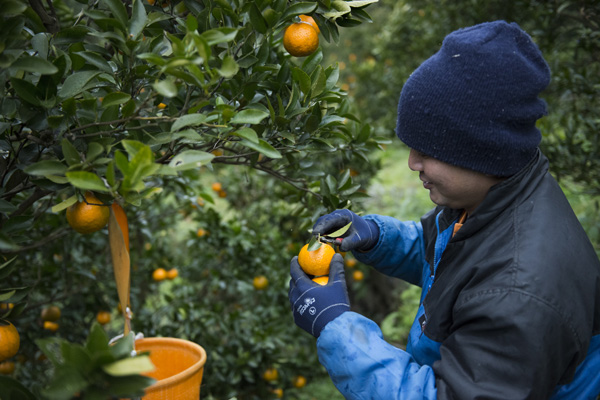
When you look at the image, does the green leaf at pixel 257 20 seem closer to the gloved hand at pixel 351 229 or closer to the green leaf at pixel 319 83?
the green leaf at pixel 319 83

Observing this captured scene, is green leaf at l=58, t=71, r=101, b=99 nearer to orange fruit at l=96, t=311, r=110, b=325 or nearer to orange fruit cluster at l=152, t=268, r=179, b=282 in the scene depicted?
orange fruit at l=96, t=311, r=110, b=325

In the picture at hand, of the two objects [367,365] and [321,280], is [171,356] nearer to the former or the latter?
[321,280]

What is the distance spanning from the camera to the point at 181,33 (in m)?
1.41

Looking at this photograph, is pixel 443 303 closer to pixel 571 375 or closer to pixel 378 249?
pixel 571 375

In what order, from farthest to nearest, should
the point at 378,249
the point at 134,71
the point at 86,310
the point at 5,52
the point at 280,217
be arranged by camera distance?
the point at 280,217 → the point at 86,310 → the point at 378,249 → the point at 134,71 → the point at 5,52

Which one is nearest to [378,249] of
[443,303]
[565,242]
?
[443,303]

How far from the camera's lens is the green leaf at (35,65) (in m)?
1.01

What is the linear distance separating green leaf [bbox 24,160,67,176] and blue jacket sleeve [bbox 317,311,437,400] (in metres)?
0.72

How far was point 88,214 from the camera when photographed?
1.23 metres

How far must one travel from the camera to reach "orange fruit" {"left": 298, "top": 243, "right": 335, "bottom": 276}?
1.48 meters

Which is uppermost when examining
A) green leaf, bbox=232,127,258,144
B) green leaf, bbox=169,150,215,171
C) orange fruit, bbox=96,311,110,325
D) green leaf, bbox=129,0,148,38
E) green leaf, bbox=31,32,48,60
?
green leaf, bbox=129,0,148,38

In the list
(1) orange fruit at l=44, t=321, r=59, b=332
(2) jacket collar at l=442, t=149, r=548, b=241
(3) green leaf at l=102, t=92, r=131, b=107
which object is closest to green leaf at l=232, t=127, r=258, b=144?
(3) green leaf at l=102, t=92, r=131, b=107

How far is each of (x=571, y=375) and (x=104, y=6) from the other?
1502 mm

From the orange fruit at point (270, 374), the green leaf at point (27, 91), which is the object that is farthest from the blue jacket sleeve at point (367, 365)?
the orange fruit at point (270, 374)
